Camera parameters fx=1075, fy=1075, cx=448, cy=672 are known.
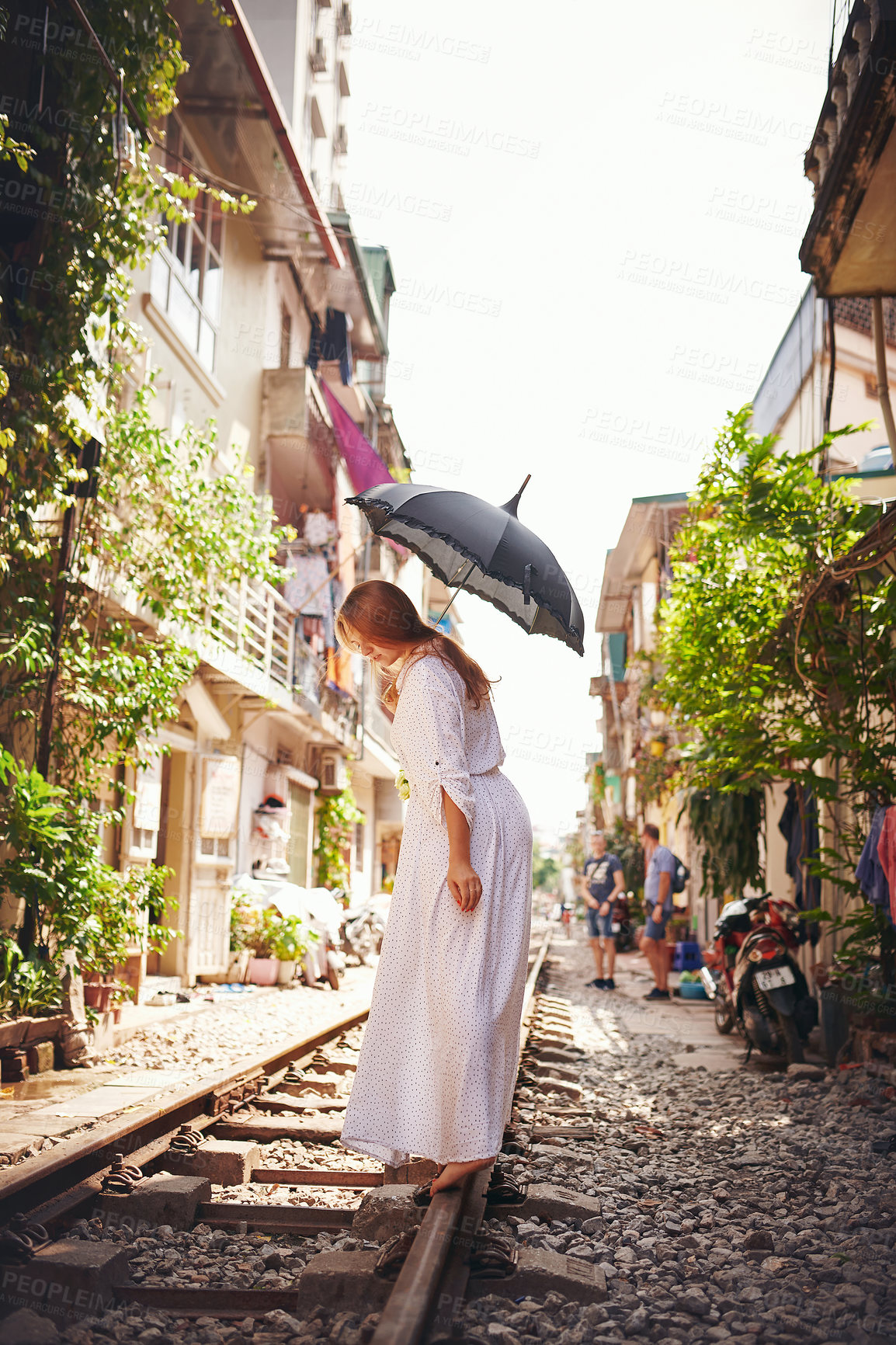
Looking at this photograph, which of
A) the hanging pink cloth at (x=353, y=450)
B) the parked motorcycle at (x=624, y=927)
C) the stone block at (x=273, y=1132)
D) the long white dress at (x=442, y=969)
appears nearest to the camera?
the long white dress at (x=442, y=969)

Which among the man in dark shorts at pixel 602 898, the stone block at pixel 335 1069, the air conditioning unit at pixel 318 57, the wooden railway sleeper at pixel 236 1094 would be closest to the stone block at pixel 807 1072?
the stone block at pixel 335 1069

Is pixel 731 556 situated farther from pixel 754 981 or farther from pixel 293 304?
pixel 293 304

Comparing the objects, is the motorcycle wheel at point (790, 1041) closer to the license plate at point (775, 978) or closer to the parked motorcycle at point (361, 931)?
the license plate at point (775, 978)

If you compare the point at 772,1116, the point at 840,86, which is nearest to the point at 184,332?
the point at 840,86

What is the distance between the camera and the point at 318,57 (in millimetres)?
21203

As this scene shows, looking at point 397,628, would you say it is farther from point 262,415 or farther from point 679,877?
point 262,415

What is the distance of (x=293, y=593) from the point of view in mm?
16406

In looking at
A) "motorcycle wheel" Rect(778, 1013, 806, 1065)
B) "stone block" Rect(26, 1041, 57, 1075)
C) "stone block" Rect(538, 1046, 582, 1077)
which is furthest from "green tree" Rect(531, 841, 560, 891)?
"stone block" Rect(26, 1041, 57, 1075)

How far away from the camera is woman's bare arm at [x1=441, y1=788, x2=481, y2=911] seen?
2.98m

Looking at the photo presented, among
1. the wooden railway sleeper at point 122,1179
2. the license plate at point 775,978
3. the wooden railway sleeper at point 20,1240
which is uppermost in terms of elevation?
the license plate at point 775,978

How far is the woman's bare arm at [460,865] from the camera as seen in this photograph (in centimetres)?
298

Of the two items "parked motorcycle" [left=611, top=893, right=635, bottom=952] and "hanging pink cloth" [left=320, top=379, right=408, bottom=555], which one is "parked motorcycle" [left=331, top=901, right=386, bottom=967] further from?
"hanging pink cloth" [left=320, top=379, right=408, bottom=555]

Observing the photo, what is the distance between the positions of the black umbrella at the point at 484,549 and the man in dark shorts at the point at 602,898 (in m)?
8.17

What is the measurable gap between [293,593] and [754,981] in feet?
36.0
